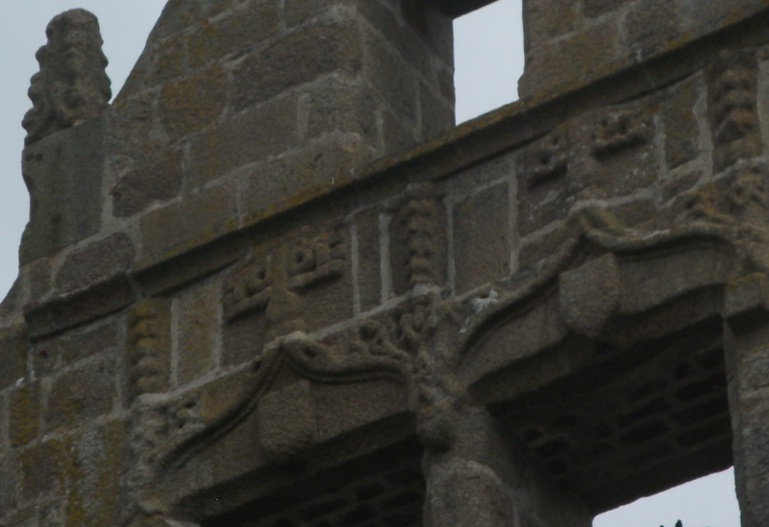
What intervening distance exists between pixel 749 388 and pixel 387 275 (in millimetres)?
1490

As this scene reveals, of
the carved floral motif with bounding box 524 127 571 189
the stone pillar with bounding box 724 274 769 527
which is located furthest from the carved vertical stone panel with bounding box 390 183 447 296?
the stone pillar with bounding box 724 274 769 527

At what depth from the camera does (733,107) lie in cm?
1027

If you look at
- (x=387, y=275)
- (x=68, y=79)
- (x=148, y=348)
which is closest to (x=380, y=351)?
(x=387, y=275)

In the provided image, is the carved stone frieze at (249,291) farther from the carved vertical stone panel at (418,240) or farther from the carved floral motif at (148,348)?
the carved vertical stone panel at (418,240)

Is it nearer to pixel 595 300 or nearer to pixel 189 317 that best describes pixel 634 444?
pixel 595 300

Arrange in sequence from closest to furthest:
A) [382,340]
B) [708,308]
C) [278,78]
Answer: [708,308] < [382,340] < [278,78]

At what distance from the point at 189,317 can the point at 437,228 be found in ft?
3.19

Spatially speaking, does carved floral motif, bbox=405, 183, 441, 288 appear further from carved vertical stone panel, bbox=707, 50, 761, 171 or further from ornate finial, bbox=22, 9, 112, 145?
ornate finial, bbox=22, 9, 112, 145

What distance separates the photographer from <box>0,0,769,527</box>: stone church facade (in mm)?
10227

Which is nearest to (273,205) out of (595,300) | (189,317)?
(189,317)

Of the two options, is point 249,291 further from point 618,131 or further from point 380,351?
point 618,131

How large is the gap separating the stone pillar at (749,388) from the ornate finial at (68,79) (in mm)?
3038

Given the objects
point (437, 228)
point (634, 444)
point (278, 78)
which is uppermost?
point (278, 78)

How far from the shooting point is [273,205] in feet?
36.7
